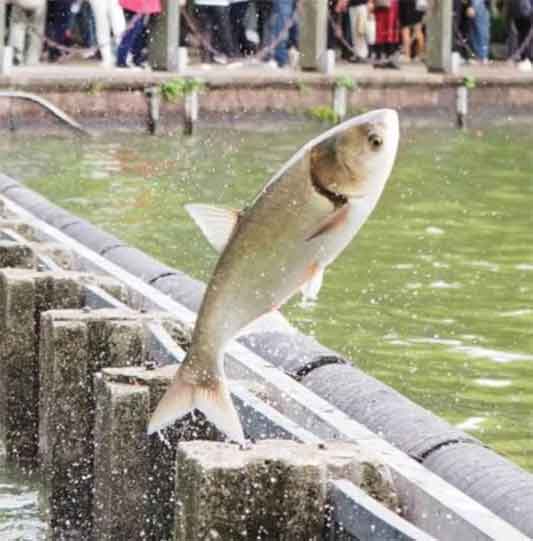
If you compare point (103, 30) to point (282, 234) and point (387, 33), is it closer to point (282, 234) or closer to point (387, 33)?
point (387, 33)

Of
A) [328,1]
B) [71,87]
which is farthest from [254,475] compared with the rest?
[328,1]

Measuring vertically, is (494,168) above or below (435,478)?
below

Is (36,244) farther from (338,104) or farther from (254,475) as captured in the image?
(338,104)

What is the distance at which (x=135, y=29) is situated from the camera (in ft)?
98.3

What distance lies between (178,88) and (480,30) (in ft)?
20.2

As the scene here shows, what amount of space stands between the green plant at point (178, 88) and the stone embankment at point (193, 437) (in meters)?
17.2

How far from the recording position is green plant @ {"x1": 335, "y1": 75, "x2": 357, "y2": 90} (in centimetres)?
3091

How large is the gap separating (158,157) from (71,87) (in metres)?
2.14

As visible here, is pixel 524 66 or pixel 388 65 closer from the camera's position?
pixel 388 65

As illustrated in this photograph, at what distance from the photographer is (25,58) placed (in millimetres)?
29578

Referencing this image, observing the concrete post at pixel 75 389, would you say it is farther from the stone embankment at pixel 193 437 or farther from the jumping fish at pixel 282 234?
the jumping fish at pixel 282 234

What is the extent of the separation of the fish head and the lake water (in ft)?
14.2

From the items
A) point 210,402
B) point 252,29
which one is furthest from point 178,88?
point 210,402

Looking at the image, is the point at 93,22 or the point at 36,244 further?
the point at 93,22
